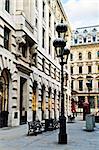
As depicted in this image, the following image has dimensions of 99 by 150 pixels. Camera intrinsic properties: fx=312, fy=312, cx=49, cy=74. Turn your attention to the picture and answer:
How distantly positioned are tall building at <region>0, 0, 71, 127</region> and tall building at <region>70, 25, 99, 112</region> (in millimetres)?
35223

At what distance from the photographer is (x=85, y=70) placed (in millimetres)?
78125

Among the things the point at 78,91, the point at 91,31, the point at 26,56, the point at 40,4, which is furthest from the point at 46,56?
the point at 91,31

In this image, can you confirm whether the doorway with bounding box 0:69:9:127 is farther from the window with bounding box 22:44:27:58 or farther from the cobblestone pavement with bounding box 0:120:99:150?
the cobblestone pavement with bounding box 0:120:99:150

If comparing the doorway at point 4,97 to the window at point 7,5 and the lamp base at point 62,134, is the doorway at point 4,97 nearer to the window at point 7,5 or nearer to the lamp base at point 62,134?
the window at point 7,5

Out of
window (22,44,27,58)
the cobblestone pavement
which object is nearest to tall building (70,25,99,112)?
window (22,44,27,58)

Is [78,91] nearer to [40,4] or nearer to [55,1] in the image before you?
[55,1]

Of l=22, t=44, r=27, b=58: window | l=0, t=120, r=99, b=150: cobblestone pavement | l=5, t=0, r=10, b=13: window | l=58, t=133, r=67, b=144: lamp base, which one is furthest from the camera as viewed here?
l=22, t=44, r=27, b=58: window

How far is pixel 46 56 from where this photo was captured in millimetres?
36656

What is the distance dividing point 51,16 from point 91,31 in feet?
150

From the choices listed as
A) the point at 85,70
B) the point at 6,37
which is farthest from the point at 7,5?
the point at 85,70

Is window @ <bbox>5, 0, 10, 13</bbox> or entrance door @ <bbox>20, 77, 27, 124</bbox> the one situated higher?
window @ <bbox>5, 0, 10, 13</bbox>

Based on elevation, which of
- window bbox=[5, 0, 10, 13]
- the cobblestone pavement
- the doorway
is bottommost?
the cobblestone pavement

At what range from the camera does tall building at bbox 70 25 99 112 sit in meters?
76.4

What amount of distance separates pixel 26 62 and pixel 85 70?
51.9 m
